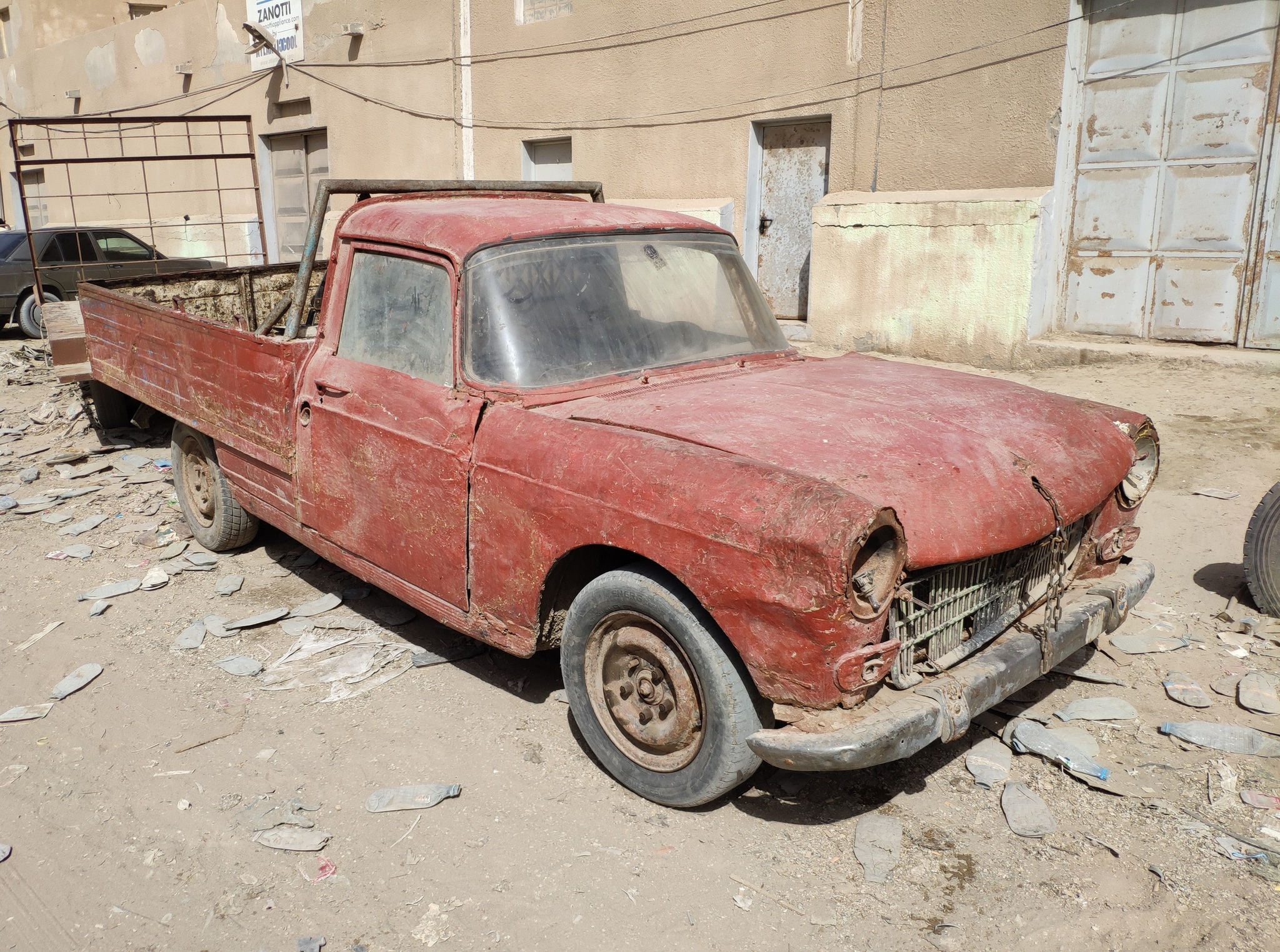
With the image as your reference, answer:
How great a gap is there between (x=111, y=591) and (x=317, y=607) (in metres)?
1.13

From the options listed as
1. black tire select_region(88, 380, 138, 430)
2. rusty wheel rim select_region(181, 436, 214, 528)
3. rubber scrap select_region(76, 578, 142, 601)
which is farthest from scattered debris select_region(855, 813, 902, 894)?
black tire select_region(88, 380, 138, 430)

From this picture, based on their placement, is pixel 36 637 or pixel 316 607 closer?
pixel 36 637

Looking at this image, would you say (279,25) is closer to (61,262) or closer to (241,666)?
(61,262)

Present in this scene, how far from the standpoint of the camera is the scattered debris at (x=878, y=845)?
2846mm

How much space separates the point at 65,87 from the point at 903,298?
1901 cm

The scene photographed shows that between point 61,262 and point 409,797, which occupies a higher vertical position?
point 61,262

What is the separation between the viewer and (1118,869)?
2.82 metres

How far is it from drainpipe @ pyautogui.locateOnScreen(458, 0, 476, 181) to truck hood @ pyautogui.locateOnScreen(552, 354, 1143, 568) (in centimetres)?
945

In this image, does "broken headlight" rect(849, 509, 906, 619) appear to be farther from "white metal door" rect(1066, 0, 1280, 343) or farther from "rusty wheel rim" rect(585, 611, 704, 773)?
"white metal door" rect(1066, 0, 1280, 343)

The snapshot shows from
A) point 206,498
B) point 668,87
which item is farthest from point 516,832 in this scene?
point 668,87

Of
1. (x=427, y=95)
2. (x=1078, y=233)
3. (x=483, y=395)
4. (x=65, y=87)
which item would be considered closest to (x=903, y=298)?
(x=1078, y=233)

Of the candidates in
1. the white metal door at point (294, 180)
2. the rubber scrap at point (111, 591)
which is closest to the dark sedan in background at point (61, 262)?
the white metal door at point (294, 180)

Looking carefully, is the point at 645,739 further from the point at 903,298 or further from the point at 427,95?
the point at 427,95

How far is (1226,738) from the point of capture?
3.48 m
